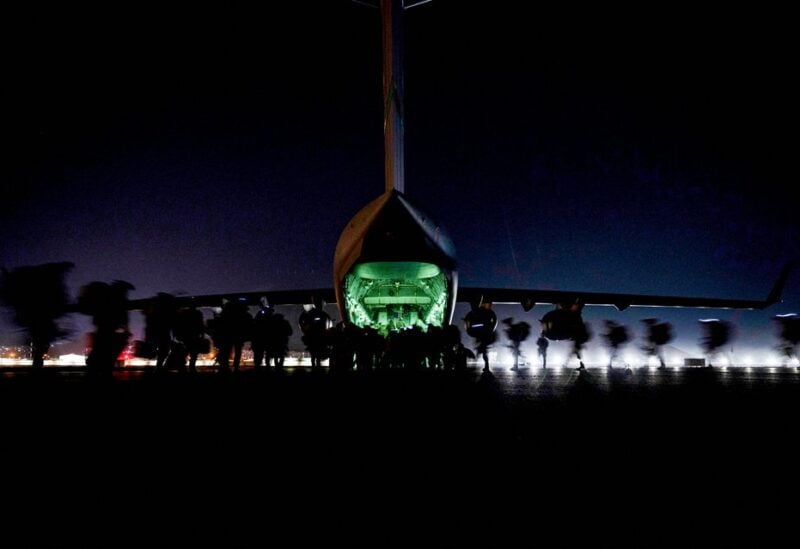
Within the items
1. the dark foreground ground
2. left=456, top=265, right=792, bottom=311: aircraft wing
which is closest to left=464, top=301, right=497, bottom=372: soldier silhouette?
left=456, top=265, right=792, bottom=311: aircraft wing

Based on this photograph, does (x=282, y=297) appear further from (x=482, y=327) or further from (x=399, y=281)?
(x=482, y=327)

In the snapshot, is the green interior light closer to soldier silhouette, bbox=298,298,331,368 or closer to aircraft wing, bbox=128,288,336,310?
soldier silhouette, bbox=298,298,331,368

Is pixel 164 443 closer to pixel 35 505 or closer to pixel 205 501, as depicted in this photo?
pixel 35 505

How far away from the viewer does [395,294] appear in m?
17.2

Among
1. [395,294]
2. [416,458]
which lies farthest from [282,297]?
[416,458]

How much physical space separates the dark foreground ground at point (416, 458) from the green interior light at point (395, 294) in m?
8.54

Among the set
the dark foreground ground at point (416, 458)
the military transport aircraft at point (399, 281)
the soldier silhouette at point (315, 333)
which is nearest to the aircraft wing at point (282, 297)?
the military transport aircraft at point (399, 281)

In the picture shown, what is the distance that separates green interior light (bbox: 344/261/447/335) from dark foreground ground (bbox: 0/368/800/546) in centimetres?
854

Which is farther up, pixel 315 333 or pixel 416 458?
pixel 315 333

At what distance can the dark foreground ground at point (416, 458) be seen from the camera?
5.53 feet

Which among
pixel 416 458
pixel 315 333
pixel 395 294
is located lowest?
pixel 416 458

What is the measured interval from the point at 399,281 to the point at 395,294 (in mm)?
1350

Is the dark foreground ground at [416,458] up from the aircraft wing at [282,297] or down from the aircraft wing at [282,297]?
down

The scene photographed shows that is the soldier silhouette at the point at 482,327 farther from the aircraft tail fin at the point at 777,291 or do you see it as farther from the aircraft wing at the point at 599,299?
the aircraft tail fin at the point at 777,291
